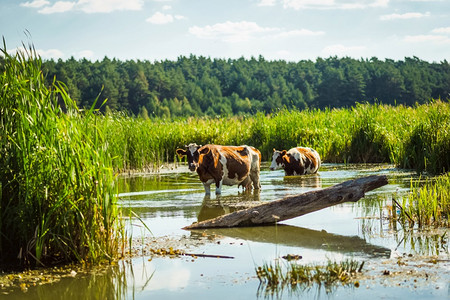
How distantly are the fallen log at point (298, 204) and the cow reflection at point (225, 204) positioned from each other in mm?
1131

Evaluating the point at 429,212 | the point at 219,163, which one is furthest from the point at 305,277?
the point at 219,163

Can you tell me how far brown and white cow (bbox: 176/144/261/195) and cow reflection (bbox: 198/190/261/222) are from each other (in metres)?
0.35

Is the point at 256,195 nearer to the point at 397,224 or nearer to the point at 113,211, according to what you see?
the point at 397,224

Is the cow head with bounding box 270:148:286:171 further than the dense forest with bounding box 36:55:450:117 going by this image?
No

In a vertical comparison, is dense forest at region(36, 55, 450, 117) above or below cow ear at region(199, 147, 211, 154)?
above

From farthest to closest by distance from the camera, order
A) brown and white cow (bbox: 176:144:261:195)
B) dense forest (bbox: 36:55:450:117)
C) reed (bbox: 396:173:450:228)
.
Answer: dense forest (bbox: 36:55:450:117)
brown and white cow (bbox: 176:144:261:195)
reed (bbox: 396:173:450:228)

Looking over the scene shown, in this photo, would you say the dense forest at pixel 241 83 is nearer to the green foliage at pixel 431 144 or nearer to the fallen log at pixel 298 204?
the green foliage at pixel 431 144

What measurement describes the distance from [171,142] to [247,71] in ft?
339

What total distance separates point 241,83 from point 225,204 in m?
104

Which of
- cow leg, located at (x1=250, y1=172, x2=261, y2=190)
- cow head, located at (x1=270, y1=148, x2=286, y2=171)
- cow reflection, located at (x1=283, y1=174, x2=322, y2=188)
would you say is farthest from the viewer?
cow head, located at (x1=270, y1=148, x2=286, y2=171)

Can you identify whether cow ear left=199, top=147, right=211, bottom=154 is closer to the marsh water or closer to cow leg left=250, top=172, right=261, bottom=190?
the marsh water

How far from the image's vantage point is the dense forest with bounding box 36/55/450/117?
285ft

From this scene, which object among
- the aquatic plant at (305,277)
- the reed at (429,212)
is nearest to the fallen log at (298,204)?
the reed at (429,212)

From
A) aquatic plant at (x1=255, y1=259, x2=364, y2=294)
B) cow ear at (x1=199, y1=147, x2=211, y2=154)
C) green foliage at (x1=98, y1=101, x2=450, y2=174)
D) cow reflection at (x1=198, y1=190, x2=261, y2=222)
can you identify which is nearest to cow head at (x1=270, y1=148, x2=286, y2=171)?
green foliage at (x1=98, y1=101, x2=450, y2=174)
